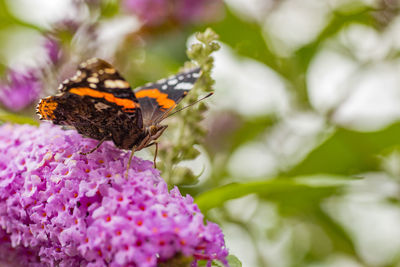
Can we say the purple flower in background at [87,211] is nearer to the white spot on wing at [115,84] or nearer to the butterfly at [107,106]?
the butterfly at [107,106]

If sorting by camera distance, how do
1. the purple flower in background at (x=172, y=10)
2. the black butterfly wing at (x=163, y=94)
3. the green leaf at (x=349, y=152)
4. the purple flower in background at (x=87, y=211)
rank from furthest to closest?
the purple flower in background at (x=172, y=10) < the green leaf at (x=349, y=152) < the black butterfly wing at (x=163, y=94) < the purple flower in background at (x=87, y=211)

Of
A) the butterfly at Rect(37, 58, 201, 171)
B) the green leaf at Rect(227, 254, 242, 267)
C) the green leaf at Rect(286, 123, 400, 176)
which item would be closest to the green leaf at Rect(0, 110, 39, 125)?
the butterfly at Rect(37, 58, 201, 171)

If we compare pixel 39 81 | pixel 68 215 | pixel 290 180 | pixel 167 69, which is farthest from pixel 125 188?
pixel 167 69

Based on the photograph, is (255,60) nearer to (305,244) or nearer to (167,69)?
(167,69)

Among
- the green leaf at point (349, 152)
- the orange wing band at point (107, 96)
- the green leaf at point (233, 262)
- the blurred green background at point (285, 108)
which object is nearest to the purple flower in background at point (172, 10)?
the blurred green background at point (285, 108)

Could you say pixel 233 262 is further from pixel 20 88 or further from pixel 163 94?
pixel 20 88

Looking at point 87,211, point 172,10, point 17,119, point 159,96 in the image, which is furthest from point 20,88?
point 172,10

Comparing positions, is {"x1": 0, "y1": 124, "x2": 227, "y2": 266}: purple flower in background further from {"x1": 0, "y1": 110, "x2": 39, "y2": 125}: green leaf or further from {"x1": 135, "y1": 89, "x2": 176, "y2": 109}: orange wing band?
{"x1": 135, "y1": 89, "x2": 176, "y2": 109}: orange wing band
